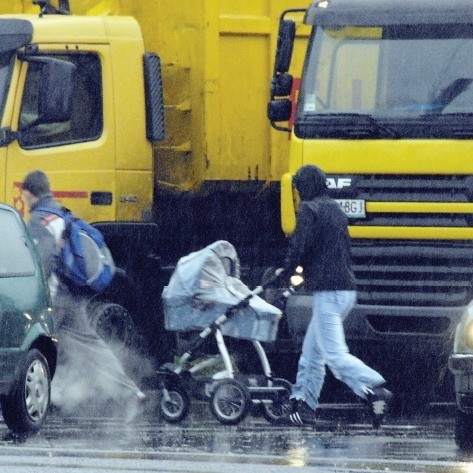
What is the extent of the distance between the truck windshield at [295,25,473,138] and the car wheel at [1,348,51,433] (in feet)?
9.68

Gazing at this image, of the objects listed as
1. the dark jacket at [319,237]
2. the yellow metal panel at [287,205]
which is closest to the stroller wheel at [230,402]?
the dark jacket at [319,237]

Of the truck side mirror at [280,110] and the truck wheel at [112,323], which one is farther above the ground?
the truck side mirror at [280,110]

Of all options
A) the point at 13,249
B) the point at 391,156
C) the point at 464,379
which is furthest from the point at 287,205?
the point at 464,379

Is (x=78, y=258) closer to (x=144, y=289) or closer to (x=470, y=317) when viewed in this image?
(x=144, y=289)

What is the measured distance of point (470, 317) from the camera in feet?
34.1

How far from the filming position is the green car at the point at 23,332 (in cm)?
1084

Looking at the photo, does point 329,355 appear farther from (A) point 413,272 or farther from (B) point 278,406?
(A) point 413,272

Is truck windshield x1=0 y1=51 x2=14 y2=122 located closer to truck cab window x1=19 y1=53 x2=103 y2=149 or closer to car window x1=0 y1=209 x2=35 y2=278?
truck cab window x1=19 y1=53 x2=103 y2=149

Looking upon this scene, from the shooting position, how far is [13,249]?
37.3 ft

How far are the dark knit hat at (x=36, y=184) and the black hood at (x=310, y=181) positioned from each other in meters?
1.82

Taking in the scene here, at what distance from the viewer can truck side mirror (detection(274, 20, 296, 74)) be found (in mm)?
12984

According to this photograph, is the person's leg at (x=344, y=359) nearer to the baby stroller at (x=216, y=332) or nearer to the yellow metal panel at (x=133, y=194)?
the baby stroller at (x=216, y=332)

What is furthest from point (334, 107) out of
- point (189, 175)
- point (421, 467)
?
point (421, 467)

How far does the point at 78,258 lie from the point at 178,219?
6.40 feet
